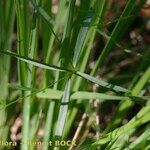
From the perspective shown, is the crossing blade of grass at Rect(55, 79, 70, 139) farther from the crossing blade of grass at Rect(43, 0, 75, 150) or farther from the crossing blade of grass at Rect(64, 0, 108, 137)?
the crossing blade of grass at Rect(64, 0, 108, 137)

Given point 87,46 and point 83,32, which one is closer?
point 83,32

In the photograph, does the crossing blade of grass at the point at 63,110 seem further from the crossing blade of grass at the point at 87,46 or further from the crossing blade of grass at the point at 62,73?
the crossing blade of grass at the point at 87,46

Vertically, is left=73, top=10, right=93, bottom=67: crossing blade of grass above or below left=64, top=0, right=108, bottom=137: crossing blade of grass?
below

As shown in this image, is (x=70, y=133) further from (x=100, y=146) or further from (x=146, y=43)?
(x=146, y=43)

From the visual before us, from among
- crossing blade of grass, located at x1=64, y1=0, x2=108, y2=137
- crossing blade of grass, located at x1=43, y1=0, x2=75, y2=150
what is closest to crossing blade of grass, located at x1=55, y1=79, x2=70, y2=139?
crossing blade of grass, located at x1=43, y1=0, x2=75, y2=150

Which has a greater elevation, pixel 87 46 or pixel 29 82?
pixel 87 46

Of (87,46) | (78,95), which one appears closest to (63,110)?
(78,95)

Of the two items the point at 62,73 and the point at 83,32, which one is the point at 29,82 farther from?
the point at 83,32

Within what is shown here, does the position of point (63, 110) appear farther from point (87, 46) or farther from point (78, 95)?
point (87, 46)

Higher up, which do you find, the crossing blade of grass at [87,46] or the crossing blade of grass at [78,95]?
the crossing blade of grass at [87,46]

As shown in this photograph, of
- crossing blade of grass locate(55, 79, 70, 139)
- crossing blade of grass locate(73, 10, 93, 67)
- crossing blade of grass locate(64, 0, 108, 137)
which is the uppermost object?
crossing blade of grass locate(64, 0, 108, 137)

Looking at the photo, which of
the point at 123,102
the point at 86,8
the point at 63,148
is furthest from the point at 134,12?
the point at 63,148

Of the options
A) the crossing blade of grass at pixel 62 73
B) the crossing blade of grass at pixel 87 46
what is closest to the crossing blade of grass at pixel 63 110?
the crossing blade of grass at pixel 62 73
